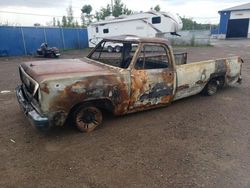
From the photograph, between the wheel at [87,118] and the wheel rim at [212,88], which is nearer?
the wheel at [87,118]

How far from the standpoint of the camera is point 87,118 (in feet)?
13.8

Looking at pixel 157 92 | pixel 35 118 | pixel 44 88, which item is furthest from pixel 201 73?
pixel 35 118

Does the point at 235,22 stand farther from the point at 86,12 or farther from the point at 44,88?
the point at 44,88

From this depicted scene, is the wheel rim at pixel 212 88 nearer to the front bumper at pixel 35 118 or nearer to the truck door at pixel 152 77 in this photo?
the truck door at pixel 152 77

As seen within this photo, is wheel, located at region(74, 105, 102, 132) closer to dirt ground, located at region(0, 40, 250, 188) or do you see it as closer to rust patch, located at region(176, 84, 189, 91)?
dirt ground, located at region(0, 40, 250, 188)

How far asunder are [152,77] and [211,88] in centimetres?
254

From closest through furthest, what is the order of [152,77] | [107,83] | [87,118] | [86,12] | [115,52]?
[107,83] < [87,118] < [152,77] < [115,52] < [86,12]

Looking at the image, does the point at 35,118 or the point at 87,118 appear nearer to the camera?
the point at 35,118

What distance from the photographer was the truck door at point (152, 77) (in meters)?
4.53

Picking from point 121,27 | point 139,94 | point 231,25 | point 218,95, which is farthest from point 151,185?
point 231,25

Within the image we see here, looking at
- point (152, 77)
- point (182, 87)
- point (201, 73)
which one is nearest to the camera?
point (152, 77)

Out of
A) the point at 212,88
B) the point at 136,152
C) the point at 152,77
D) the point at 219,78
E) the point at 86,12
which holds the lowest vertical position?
the point at 136,152

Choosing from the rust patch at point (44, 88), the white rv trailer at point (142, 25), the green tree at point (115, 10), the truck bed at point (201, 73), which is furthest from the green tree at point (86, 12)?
the rust patch at point (44, 88)

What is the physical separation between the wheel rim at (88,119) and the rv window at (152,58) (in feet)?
3.96
